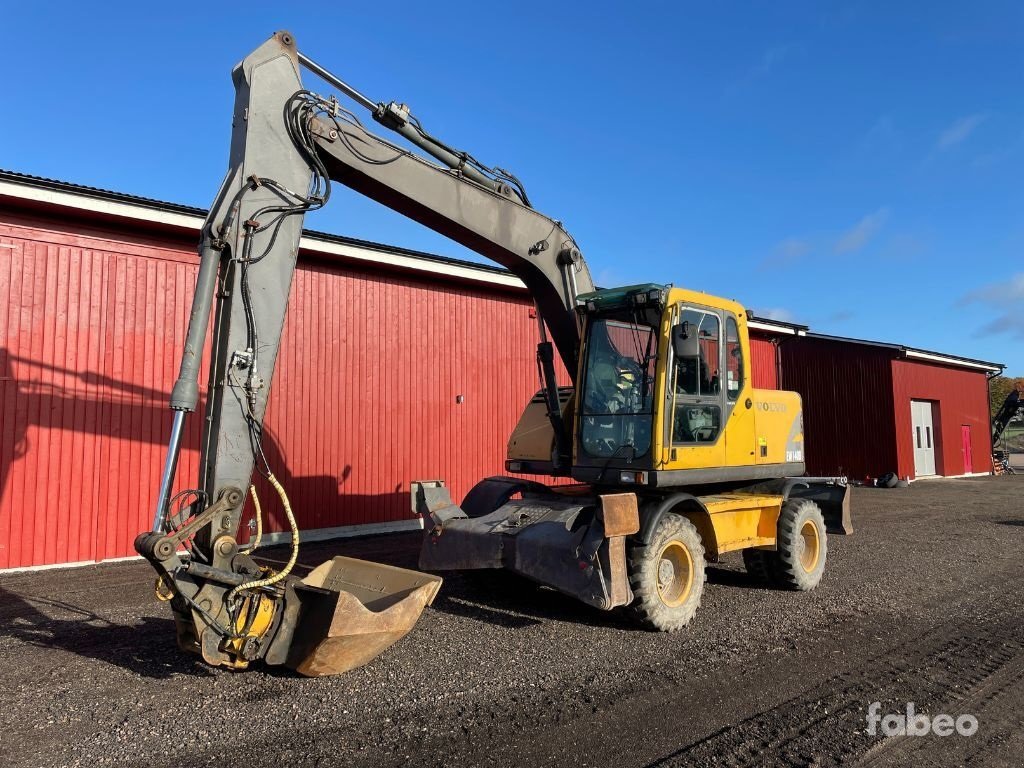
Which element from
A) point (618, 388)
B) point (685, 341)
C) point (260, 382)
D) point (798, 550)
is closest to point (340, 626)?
point (260, 382)

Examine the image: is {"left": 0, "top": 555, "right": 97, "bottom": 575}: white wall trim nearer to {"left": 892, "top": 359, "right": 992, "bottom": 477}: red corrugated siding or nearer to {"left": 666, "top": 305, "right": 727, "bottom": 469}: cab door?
{"left": 666, "top": 305, "right": 727, "bottom": 469}: cab door

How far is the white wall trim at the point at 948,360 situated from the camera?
2466 centimetres

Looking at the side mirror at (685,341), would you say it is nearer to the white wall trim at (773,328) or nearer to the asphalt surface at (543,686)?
the asphalt surface at (543,686)

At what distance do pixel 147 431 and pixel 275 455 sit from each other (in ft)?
6.13

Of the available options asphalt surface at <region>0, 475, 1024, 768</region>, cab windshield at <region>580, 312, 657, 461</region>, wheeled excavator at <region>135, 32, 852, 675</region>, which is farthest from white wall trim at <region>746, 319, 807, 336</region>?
cab windshield at <region>580, 312, 657, 461</region>

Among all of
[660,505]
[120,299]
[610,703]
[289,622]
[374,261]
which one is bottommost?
[610,703]

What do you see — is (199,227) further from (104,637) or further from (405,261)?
(104,637)

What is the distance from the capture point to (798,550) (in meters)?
7.84

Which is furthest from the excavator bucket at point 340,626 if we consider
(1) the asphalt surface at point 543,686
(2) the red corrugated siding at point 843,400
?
(2) the red corrugated siding at point 843,400

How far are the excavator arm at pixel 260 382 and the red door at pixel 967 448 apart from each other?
29238 millimetres

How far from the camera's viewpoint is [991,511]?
15812mm

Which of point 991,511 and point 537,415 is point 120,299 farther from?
point 991,511

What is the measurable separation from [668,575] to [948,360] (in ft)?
85.8

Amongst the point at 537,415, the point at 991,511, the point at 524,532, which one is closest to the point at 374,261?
the point at 537,415
